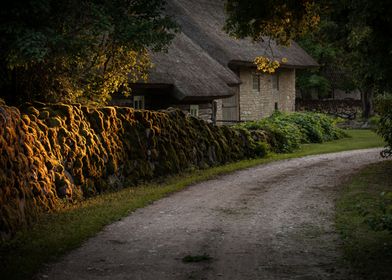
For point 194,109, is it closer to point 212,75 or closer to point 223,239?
point 212,75

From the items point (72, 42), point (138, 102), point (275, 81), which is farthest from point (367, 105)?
point (72, 42)

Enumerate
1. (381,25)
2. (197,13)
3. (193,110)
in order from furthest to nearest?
(197,13), (193,110), (381,25)

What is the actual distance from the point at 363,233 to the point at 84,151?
6.49 metres

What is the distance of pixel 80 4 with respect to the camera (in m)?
10.5

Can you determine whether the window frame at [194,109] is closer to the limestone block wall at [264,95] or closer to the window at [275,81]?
the limestone block wall at [264,95]

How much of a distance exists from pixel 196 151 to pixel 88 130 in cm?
540

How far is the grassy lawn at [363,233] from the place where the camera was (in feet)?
23.9

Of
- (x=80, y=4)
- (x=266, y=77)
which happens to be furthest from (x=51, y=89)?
(x=266, y=77)

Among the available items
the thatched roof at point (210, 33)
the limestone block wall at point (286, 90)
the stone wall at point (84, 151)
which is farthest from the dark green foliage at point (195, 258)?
the limestone block wall at point (286, 90)

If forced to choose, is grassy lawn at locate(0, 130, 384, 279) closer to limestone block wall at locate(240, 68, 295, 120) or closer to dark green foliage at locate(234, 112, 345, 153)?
dark green foliage at locate(234, 112, 345, 153)

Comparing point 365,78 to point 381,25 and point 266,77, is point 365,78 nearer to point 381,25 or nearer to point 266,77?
point 381,25

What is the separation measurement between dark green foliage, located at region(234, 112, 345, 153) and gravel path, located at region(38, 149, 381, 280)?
9313 mm

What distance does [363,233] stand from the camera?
927 centimetres

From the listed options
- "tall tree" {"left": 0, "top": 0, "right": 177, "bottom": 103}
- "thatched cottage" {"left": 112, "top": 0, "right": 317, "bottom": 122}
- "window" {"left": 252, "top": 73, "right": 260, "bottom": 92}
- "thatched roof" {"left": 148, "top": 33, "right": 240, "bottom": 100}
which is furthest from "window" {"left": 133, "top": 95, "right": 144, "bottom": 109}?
"window" {"left": 252, "top": 73, "right": 260, "bottom": 92}
